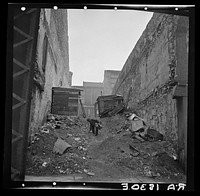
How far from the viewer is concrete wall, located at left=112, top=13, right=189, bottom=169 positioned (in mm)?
4156

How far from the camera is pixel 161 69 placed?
5164mm

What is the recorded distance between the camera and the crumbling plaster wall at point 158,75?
4375 mm

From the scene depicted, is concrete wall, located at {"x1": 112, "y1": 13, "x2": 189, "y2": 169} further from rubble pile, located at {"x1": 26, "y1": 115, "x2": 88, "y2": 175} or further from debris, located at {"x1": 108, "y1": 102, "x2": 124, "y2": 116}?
rubble pile, located at {"x1": 26, "y1": 115, "x2": 88, "y2": 175}

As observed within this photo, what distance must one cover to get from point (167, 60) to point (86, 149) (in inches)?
114

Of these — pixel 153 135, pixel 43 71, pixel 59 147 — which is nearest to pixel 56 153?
pixel 59 147

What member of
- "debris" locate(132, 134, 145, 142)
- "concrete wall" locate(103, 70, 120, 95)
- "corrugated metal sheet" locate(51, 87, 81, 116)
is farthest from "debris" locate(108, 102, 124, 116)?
"concrete wall" locate(103, 70, 120, 95)

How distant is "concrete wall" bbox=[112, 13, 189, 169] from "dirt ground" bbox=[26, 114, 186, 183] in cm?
50

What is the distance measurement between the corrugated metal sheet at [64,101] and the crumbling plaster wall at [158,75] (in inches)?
94.8

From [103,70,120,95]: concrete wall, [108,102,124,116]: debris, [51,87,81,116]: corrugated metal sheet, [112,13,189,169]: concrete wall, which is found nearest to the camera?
[112,13,189,169]: concrete wall

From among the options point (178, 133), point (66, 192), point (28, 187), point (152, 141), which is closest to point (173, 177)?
point (178, 133)

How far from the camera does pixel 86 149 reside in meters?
4.61

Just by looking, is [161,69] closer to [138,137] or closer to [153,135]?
[153,135]

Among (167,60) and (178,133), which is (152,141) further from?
(167,60)

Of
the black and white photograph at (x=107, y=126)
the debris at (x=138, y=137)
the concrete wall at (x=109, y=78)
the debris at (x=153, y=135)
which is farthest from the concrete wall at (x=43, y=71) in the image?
the concrete wall at (x=109, y=78)
